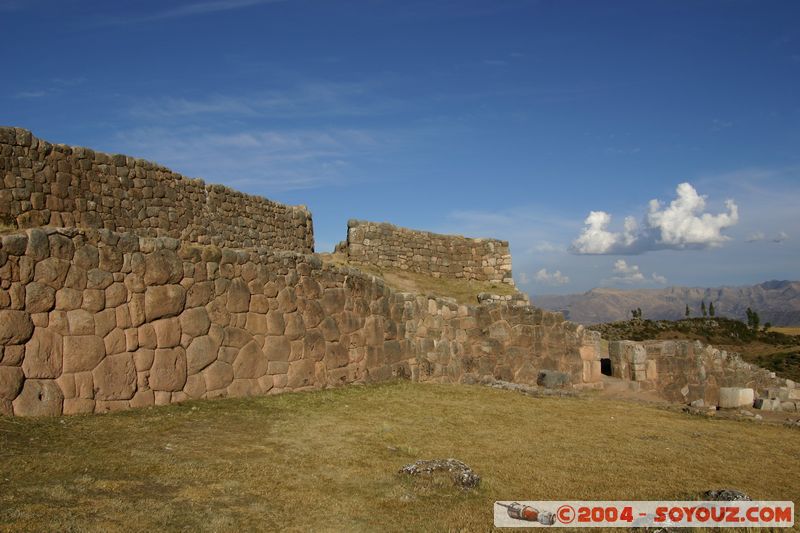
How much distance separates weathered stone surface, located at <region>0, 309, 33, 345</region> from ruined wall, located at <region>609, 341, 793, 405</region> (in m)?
15.8

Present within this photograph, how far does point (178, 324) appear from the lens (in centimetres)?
982

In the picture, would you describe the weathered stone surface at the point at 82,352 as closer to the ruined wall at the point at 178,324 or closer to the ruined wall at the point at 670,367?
the ruined wall at the point at 178,324

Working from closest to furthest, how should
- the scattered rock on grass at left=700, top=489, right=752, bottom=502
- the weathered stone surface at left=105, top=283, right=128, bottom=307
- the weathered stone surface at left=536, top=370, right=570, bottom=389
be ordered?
the scattered rock on grass at left=700, top=489, right=752, bottom=502, the weathered stone surface at left=105, top=283, right=128, bottom=307, the weathered stone surface at left=536, top=370, right=570, bottom=389

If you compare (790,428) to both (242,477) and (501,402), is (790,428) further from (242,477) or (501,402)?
(242,477)

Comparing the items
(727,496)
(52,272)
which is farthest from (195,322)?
(727,496)

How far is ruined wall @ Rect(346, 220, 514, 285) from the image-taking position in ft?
84.9

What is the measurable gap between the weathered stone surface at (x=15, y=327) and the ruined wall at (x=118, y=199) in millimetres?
5291

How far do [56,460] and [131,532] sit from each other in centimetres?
189

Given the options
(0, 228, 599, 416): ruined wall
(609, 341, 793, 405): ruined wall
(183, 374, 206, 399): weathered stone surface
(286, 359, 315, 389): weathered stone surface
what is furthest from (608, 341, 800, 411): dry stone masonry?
(183, 374, 206, 399): weathered stone surface

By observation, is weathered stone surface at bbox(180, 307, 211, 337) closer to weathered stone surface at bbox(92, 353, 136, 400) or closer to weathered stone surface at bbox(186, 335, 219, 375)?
weathered stone surface at bbox(186, 335, 219, 375)

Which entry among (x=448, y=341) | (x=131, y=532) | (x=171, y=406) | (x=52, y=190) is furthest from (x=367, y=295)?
(x=131, y=532)

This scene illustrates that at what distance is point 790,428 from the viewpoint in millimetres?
11945

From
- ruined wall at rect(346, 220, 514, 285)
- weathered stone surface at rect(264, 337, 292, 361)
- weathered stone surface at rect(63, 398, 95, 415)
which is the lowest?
weathered stone surface at rect(63, 398, 95, 415)

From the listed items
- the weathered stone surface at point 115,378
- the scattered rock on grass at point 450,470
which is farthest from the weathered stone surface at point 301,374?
the scattered rock on grass at point 450,470
